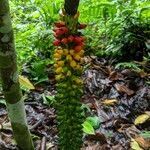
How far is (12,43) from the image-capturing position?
7.65ft

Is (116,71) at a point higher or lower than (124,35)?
lower

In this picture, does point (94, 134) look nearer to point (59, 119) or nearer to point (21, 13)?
point (59, 119)

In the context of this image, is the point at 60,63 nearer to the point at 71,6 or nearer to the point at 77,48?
the point at 77,48

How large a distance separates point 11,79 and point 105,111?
1602 mm

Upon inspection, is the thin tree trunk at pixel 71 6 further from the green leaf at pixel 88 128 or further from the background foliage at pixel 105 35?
the background foliage at pixel 105 35

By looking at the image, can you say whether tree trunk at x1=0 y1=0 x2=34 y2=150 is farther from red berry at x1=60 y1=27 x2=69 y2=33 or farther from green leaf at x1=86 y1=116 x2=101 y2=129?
green leaf at x1=86 y1=116 x2=101 y2=129

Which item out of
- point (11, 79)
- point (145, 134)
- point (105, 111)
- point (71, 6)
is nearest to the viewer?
point (71, 6)

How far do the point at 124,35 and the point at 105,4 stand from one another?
51 centimetres

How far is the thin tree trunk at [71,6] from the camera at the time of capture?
195 cm

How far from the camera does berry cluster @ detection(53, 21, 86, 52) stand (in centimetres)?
231

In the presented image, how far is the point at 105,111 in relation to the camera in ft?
12.5

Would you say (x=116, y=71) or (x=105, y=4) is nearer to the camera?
(x=116, y=71)

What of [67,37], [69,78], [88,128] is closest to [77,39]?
[67,37]

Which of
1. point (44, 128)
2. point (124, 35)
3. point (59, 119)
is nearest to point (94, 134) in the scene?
point (44, 128)
